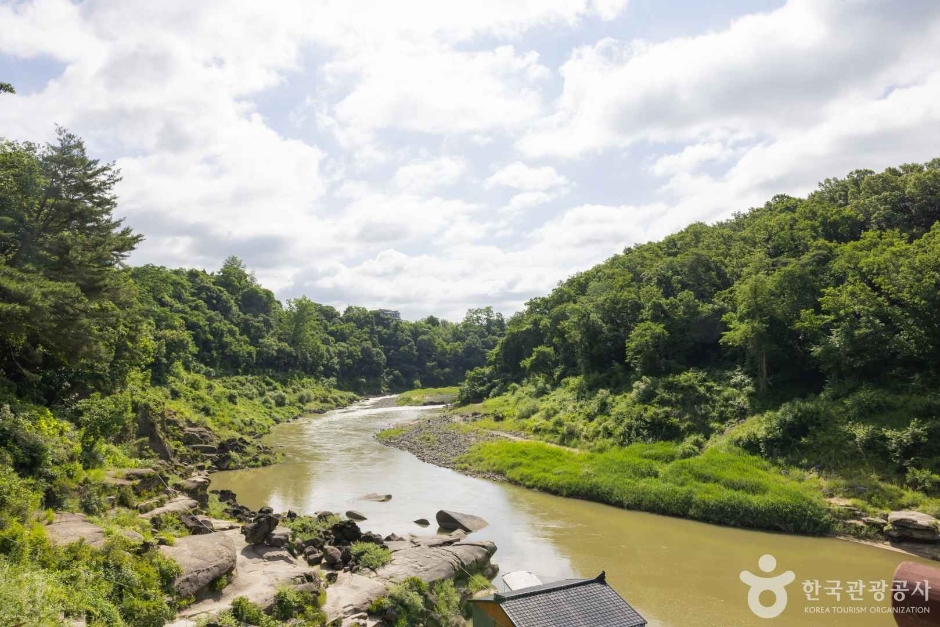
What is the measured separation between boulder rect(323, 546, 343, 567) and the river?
6.40 meters

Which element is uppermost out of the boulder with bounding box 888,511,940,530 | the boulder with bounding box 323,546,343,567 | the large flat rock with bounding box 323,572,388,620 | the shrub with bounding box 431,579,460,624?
the boulder with bounding box 323,546,343,567

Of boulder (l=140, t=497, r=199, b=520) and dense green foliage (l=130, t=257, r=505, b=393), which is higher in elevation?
dense green foliage (l=130, t=257, r=505, b=393)

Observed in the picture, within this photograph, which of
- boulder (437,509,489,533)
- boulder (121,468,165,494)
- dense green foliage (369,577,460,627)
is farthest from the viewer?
boulder (437,509,489,533)

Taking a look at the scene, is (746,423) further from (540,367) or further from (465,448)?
(540,367)

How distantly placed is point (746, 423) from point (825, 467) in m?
6.00

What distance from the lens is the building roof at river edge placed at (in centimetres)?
897

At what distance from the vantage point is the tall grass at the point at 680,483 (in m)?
25.4

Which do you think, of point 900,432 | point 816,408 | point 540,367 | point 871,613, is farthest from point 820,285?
point 540,367

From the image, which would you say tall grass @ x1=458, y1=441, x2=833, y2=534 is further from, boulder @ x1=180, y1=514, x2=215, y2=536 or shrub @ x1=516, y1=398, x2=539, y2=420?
boulder @ x1=180, y1=514, x2=215, y2=536

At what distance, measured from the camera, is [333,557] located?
1922cm

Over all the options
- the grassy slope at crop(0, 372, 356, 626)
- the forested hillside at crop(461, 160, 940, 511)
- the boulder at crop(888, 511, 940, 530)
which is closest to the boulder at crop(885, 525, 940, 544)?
the boulder at crop(888, 511, 940, 530)

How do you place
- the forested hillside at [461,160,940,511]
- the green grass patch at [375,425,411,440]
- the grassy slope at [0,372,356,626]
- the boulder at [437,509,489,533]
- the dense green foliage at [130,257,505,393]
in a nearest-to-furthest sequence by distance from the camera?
the grassy slope at [0,372,356,626]
the boulder at [437,509,489,533]
the forested hillside at [461,160,940,511]
the green grass patch at [375,425,411,440]
the dense green foliage at [130,257,505,393]

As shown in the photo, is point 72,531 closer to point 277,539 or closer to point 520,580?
point 277,539

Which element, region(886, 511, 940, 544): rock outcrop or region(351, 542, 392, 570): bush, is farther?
region(886, 511, 940, 544): rock outcrop
